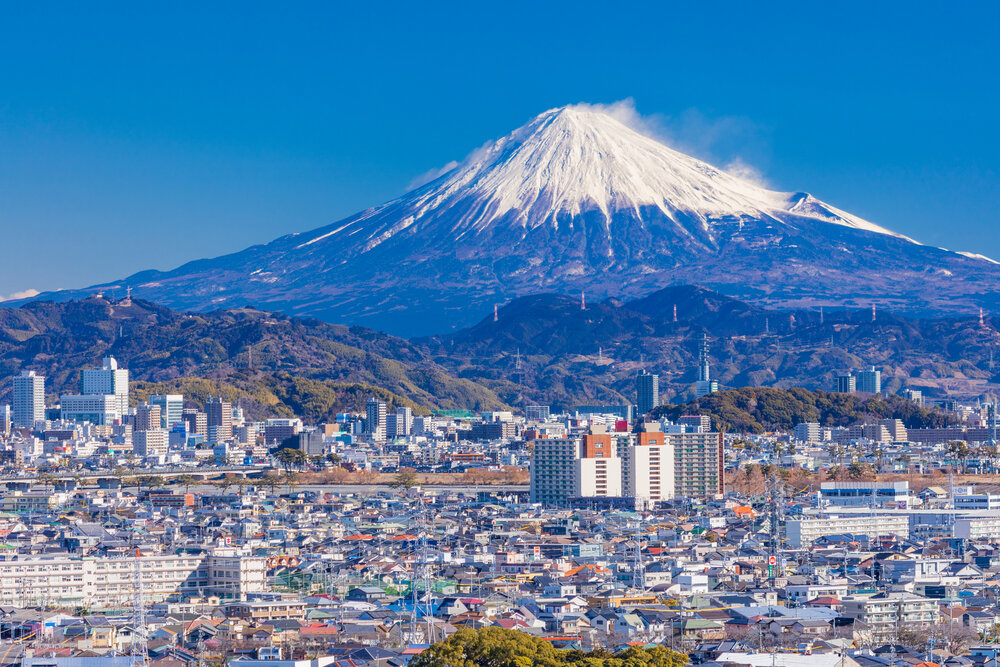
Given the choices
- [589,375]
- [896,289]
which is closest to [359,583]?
[589,375]

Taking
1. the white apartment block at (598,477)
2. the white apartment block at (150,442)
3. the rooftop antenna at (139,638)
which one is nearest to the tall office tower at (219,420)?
the white apartment block at (150,442)

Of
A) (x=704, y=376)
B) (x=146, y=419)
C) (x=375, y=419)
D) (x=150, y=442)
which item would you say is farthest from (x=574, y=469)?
(x=704, y=376)

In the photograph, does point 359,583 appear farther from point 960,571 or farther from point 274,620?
point 960,571

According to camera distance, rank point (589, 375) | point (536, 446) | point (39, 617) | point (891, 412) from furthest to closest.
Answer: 1. point (589, 375)
2. point (891, 412)
3. point (536, 446)
4. point (39, 617)

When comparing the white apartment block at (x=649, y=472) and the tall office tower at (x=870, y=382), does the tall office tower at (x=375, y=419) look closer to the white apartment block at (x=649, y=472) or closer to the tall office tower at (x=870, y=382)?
the tall office tower at (x=870, y=382)

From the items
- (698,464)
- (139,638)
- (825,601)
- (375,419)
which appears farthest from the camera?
(375,419)

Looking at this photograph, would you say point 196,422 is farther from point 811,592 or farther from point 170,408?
point 811,592
